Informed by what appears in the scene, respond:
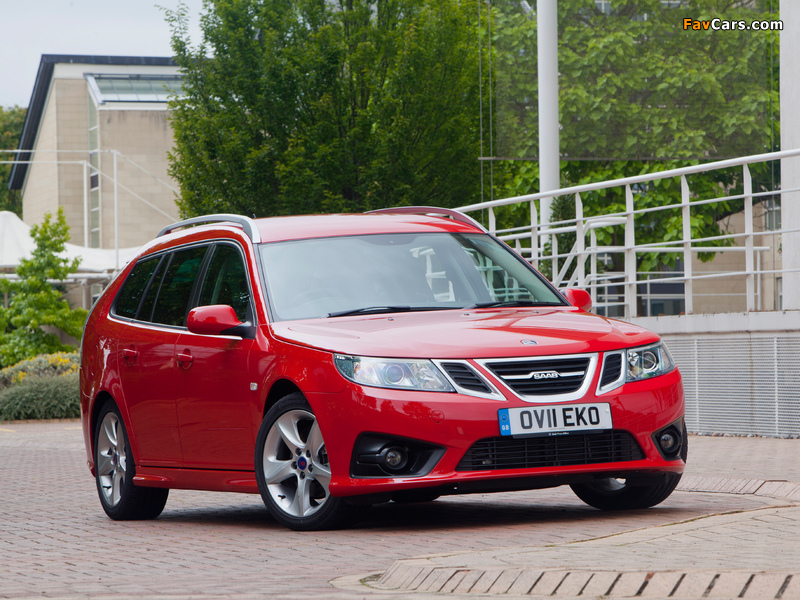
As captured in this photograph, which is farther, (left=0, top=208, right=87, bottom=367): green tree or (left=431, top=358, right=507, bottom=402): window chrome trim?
(left=0, top=208, right=87, bottom=367): green tree

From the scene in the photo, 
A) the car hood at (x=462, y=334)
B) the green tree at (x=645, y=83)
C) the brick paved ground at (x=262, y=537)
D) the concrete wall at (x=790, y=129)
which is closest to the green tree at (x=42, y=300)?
the green tree at (x=645, y=83)

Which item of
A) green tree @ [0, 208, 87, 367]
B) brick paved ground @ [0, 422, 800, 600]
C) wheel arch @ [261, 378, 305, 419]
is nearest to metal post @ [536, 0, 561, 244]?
brick paved ground @ [0, 422, 800, 600]

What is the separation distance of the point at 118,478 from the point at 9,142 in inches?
2844

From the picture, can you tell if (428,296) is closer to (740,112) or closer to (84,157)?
(740,112)

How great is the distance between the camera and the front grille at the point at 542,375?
22.0 feet

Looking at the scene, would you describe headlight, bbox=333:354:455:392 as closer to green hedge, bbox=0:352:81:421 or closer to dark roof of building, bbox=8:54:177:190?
green hedge, bbox=0:352:81:421

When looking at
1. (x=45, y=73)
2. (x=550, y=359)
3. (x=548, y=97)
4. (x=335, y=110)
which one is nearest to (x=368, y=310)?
(x=550, y=359)

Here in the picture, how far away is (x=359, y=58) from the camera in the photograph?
90.1 ft

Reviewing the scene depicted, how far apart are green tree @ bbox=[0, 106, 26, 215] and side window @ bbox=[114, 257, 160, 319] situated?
228ft

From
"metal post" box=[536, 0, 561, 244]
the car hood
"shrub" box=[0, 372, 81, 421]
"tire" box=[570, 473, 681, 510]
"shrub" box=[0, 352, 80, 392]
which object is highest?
"metal post" box=[536, 0, 561, 244]

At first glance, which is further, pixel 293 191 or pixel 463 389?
pixel 293 191

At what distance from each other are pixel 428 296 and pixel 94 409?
2897mm

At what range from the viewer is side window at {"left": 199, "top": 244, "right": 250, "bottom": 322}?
25.9 ft

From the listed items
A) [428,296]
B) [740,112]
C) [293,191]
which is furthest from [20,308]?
[428,296]
